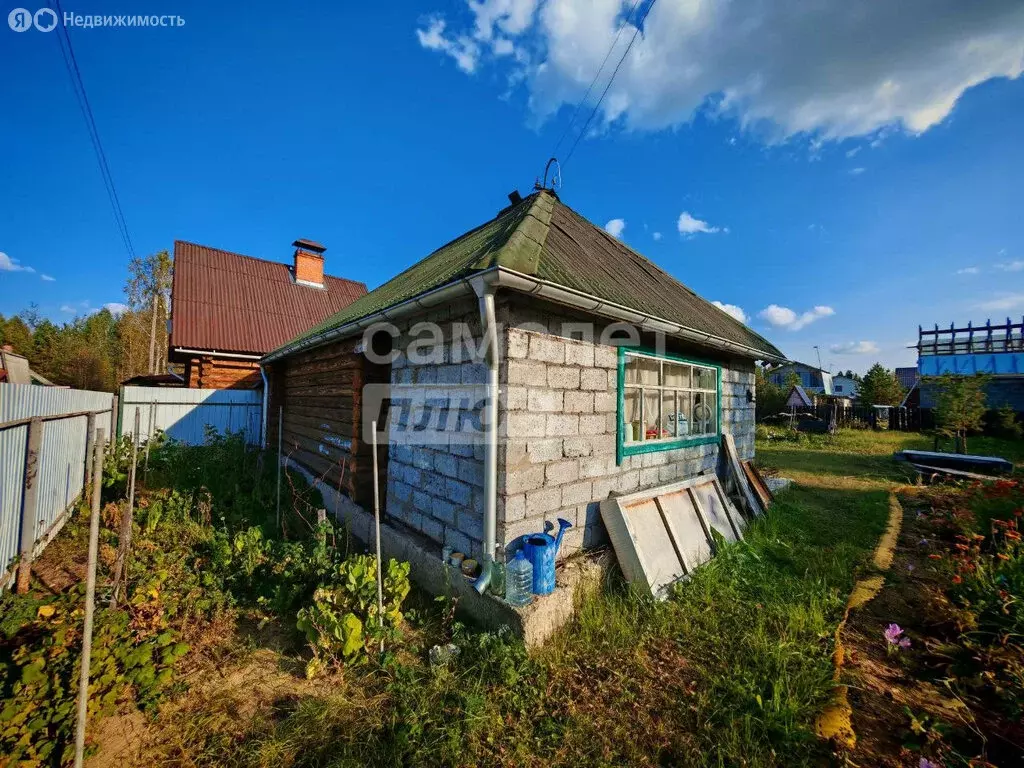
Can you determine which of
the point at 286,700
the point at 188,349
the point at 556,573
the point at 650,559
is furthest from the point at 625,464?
the point at 188,349

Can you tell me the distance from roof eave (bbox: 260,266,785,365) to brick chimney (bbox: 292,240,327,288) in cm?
1298

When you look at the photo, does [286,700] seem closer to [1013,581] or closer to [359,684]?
[359,684]

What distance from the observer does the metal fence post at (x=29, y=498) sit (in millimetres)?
3974

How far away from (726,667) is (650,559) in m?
1.17

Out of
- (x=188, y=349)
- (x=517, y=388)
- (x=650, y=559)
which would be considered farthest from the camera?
(x=188, y=349)

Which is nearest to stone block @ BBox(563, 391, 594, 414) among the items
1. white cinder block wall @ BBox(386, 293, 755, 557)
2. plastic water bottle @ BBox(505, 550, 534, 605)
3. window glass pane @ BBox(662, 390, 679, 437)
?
white cinder block wall @ BBox(386, 293, 755, 557)

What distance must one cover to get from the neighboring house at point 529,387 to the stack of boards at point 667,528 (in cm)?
29

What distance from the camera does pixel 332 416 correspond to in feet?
20.9

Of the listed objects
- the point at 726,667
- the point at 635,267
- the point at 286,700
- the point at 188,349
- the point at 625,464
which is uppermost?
the point at 635,267

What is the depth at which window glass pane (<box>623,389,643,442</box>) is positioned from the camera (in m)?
4.93

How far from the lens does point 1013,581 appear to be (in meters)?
3.38

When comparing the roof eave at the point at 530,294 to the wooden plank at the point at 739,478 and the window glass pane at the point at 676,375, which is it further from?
the wooden plank at the point at 739,478

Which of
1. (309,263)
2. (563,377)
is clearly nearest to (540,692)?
(563,377)

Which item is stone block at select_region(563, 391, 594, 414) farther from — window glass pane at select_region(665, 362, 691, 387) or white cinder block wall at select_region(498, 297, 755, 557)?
window glass pane at select_region(665, 362, 691, 387)
